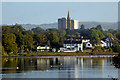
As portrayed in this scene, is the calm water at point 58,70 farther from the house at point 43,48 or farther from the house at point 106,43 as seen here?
the house at point 106,43

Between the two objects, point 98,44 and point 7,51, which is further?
point 98,44

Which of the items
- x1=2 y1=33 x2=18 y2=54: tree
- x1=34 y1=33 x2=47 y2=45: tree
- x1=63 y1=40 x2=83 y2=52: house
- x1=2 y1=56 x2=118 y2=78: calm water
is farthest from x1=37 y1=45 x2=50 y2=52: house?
x1=2 y1=56 x2=118 y2=78: calm water

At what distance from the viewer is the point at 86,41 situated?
13388cm

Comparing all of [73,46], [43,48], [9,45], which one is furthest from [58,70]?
[73,46]

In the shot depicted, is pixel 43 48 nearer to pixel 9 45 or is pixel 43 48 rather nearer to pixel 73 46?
pixel 73 46

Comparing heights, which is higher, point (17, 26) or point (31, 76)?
point (17, 26)

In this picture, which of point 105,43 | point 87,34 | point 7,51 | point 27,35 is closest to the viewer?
point 7,51

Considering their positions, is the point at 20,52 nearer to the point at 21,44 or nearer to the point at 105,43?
the point at 21,44

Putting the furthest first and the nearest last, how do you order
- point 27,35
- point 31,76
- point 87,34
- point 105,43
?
point 87,34 < point 105,43 < point 27,35 < point 31,76

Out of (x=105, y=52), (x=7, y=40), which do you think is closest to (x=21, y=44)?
(x=7, y=40)

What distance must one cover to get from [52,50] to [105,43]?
2688cm

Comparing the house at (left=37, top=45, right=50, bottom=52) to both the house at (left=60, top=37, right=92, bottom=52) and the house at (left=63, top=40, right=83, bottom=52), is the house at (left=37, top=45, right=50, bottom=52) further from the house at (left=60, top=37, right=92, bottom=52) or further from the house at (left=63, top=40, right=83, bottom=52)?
the house at (left=63, top=40, right=83, bottom=52)

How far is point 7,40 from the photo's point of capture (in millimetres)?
96438

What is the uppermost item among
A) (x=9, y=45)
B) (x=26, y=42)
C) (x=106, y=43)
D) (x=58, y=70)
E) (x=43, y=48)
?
(x=26, y=42)
